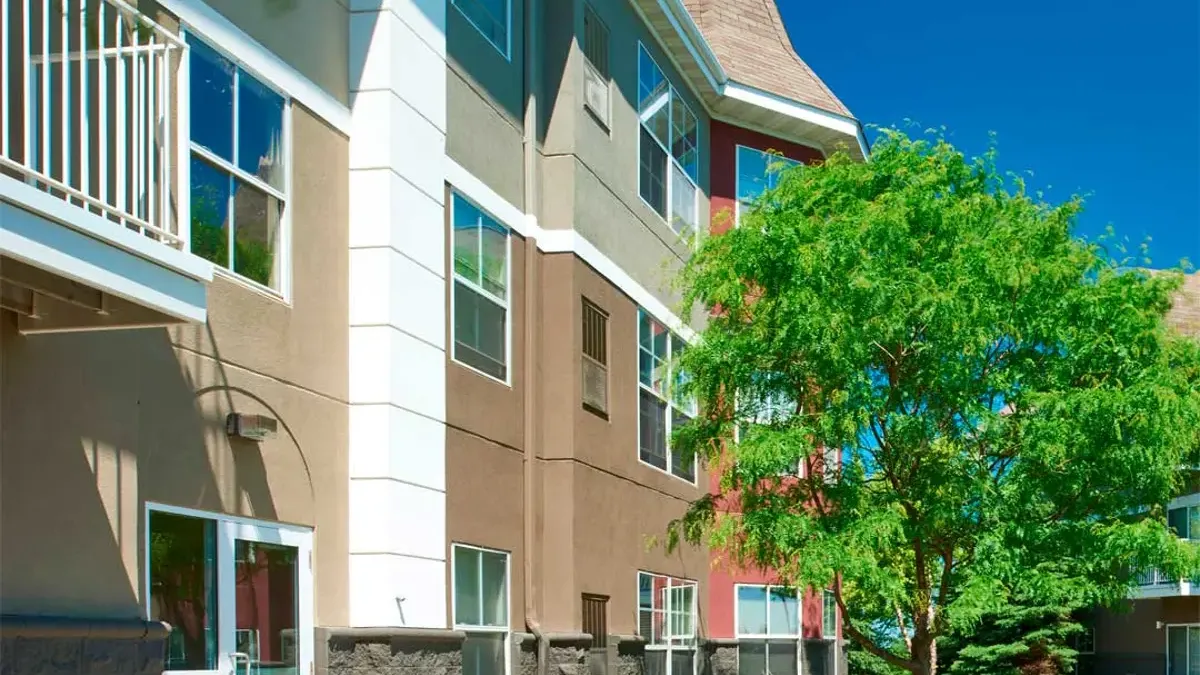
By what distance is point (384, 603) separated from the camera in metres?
12.4

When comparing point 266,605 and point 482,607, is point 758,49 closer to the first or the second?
point 482,607

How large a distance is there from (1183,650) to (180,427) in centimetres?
4288

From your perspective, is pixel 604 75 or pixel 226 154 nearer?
pixel 226 154

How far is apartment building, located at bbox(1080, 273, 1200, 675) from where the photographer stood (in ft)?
147

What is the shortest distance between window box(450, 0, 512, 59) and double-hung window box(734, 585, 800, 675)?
10.3 metres

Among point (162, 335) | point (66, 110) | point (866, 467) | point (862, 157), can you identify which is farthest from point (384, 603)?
point (862, 157)

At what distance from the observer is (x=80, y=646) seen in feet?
27.6

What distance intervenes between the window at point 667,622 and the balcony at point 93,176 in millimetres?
11261

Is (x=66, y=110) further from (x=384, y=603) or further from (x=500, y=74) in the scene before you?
(x=500, y=74)

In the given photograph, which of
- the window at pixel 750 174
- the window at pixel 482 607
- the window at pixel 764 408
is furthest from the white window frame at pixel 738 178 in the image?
the window at pixel 482 607

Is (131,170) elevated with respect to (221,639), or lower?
elevated

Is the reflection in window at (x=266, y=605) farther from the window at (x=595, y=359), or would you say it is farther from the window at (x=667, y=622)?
the window at (x=667, y=622)

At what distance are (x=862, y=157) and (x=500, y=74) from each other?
1169cm

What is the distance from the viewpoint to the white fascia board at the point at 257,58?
10.6m
